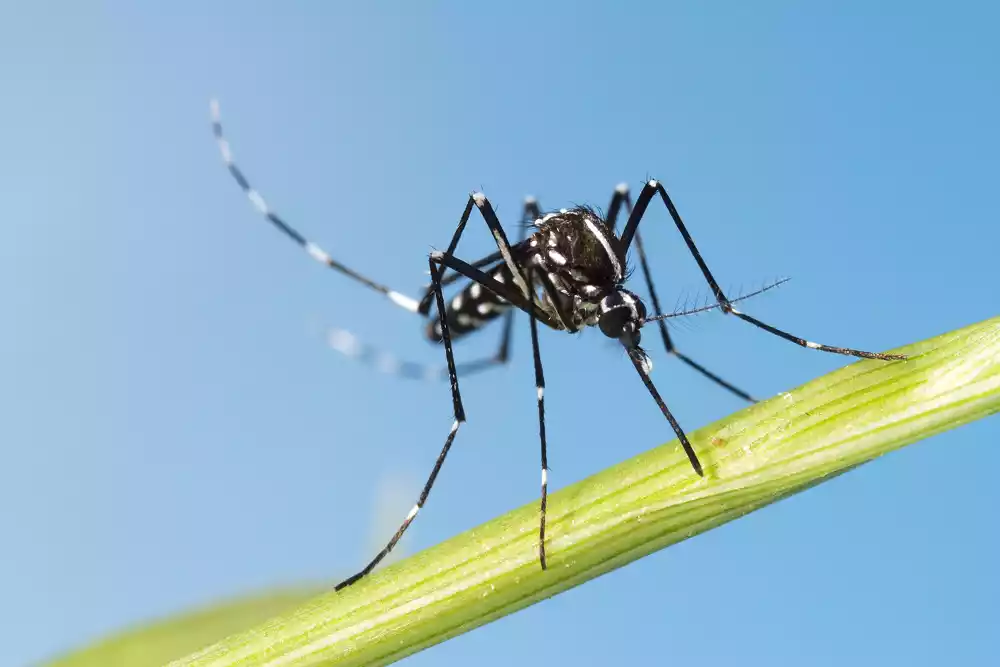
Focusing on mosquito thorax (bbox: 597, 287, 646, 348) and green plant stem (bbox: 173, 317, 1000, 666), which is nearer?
green plant stem (bbox: 173, 317, 1000, 666)

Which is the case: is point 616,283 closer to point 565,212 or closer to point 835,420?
point 565,212

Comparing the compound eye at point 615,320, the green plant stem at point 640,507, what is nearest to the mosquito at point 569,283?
the compound eye at point 615,320

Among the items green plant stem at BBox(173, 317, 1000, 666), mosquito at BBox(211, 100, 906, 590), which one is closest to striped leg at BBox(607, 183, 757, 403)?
mosquito at BBox(211, 100, 906, 590)

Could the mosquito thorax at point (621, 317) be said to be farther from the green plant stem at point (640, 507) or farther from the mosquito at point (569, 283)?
the green plant stem at point (640, 507)

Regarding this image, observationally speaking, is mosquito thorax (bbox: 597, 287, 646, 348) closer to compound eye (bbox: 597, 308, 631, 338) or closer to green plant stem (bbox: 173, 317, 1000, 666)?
compound eye (bbox: 597, 308, 631, 338)

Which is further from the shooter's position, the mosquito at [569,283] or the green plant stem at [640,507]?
the mosquito at [569,283]

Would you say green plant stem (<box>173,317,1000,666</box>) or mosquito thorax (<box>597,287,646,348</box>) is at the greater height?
mosquito thorax (<box>597,287,646,348</box>)
